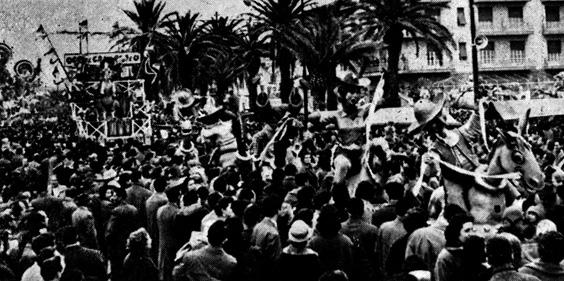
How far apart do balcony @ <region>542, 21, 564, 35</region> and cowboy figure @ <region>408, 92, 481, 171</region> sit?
2178 inches

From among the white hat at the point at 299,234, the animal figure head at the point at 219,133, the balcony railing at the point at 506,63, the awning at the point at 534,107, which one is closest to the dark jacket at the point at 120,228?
the white hat at the point at 299,234

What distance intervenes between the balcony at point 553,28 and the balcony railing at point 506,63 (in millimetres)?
2812

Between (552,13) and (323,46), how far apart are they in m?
36.5

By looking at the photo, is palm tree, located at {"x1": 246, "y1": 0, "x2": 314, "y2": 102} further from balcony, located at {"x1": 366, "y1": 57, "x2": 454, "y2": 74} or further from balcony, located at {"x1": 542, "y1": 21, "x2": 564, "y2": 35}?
balcony, located at {"x1": 542, "y1": 21, "x2": 564, "y2": 35}

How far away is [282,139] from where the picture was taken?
48.3 feet

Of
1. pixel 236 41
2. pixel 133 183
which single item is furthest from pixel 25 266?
pixel 236 41

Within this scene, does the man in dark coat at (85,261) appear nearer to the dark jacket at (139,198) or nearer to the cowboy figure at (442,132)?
the dark jacket at (139,198)

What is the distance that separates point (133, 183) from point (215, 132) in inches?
194

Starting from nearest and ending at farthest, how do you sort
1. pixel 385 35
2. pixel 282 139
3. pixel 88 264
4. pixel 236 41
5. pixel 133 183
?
pixel 88 264 < pixel 133 183 < pixel 282 139 < pixel 385 35 < pixel 236 41

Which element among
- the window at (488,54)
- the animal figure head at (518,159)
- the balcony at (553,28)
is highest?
the balcony at (553,28)

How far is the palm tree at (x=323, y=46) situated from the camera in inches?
1297

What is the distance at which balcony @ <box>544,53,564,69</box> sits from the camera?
6094 cm

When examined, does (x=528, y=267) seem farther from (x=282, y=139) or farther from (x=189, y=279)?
(x=282, y=139)

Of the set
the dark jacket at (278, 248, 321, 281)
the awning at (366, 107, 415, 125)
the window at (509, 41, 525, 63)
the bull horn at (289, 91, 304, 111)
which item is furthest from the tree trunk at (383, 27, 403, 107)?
the dark jacket at (278, 248, 321, 281)
